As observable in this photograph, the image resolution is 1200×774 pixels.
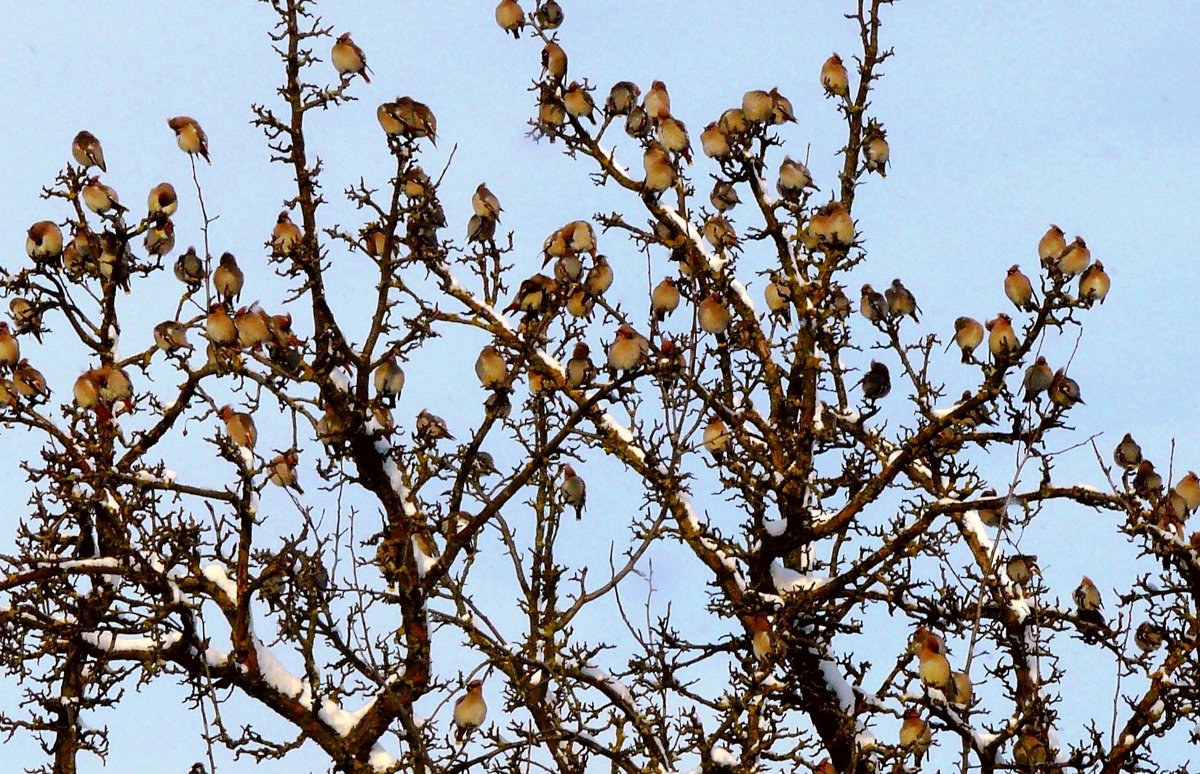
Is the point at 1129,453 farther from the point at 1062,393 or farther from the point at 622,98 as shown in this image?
the point at 622,98

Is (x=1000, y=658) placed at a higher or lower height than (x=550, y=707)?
higher

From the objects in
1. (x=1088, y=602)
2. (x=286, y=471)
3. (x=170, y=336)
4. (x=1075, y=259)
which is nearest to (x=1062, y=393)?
(x=1075, y=259)

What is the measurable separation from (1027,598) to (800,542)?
1.60 metres

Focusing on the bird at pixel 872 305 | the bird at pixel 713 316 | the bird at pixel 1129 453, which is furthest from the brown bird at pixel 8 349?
the bird at pixel 1129 453

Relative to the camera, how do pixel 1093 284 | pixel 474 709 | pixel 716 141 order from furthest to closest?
pixel 716 141 → pixel 1093 284 → pixel 474 709

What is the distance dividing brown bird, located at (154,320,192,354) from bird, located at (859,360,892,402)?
4.81 metres

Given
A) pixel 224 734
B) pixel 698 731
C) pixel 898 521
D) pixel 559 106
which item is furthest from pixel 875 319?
pixel 224 734

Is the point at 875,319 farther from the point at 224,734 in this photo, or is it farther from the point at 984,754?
the point at 224,734

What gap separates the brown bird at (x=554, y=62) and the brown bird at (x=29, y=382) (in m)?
4.38

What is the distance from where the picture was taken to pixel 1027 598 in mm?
11094

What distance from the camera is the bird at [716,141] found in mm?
11844

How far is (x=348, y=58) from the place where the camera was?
11.0 meters

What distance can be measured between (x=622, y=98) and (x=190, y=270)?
11.5 feet

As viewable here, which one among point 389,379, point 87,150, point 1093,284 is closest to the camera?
point 1093,284
